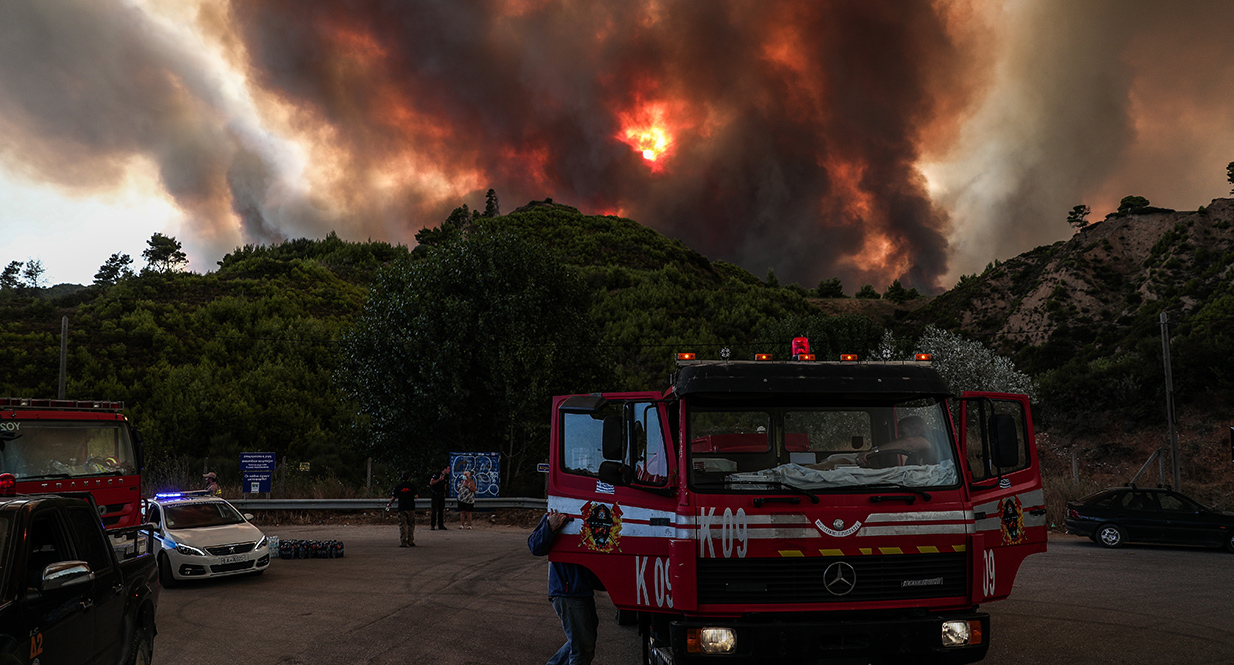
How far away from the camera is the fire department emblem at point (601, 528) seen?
19.0ft

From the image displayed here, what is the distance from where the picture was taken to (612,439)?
19.2 ft

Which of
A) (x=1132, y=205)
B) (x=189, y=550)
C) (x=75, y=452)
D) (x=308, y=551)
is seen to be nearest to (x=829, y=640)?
(x=189, y=550)

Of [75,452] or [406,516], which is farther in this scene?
[406,516]

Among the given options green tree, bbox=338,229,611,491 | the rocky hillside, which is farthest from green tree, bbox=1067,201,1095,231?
green tree, bbox=338,229,611,491

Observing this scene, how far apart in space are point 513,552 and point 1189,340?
4233cm

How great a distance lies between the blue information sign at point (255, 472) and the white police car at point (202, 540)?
418 inches

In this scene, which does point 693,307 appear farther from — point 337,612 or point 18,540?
point 18,540

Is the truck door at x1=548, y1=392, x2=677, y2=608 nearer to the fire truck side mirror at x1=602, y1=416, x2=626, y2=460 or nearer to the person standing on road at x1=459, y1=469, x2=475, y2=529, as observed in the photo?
the fire truck side mirror at x1=602, y1=416, x2=626, y2=460

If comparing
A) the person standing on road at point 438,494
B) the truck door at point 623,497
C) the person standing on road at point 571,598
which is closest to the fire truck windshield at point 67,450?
the person standing on road at point 438,494

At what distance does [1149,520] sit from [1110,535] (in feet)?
2.79

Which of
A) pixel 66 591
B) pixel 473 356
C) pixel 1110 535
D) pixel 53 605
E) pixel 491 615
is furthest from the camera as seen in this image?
pixel 473 356

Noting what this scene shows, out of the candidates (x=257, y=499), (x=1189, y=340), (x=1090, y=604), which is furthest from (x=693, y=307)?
(x=1090, y=604)

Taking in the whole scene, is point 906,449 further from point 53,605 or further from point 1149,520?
point 1149,520

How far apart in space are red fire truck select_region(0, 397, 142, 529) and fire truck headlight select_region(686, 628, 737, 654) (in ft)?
34.2
